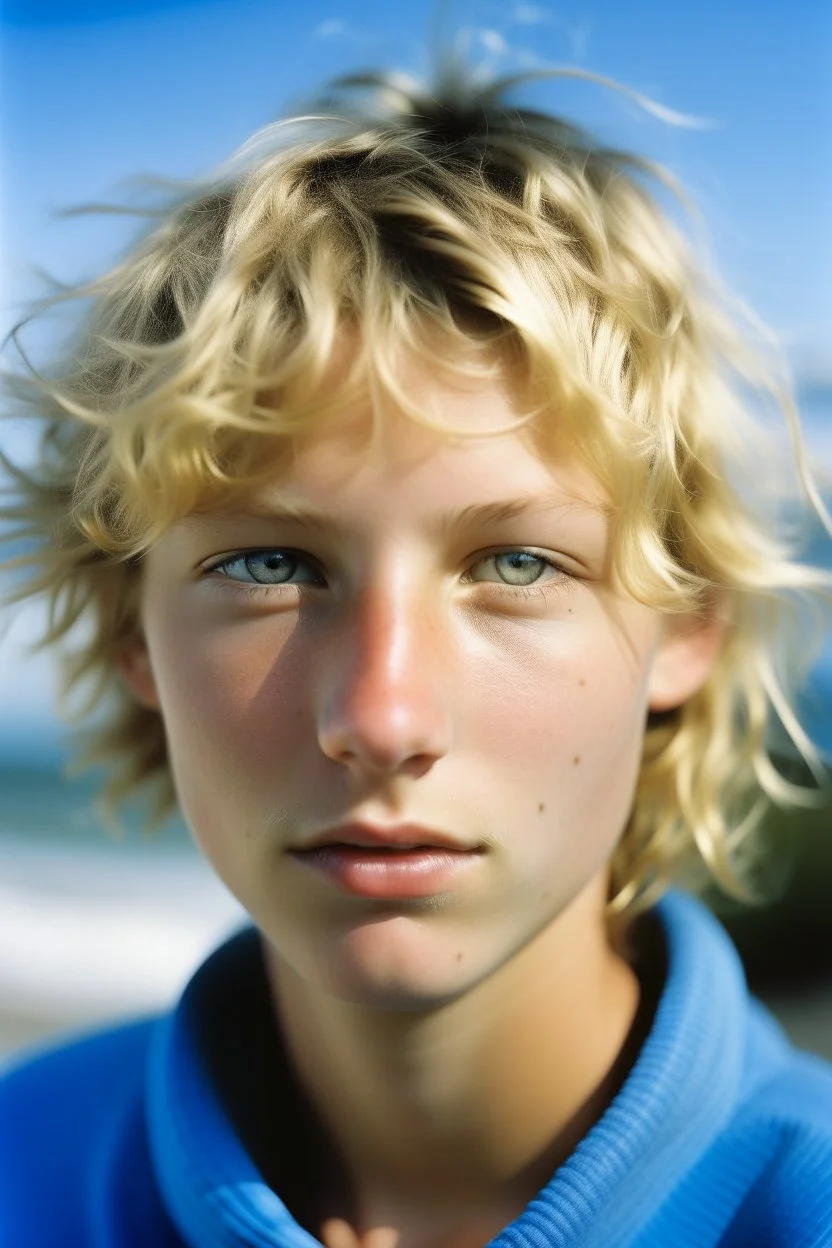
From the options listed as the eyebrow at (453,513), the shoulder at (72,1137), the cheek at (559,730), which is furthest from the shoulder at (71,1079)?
the eyebrow at (453,513)

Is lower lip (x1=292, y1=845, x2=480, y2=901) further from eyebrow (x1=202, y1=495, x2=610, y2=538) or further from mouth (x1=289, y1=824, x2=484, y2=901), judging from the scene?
eyebrow (x1=202, y1=495, x2=610, y2=538)

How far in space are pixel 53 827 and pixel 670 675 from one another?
605 cm

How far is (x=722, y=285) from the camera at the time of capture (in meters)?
1.50

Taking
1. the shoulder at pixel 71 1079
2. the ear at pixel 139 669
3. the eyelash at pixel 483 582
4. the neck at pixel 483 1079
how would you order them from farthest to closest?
1. the shoulder at pixel 71 1079
2. the ear at pixel 139 669
3. the neck at pixel 483 1079
4. the eyelash at pixel 483 582

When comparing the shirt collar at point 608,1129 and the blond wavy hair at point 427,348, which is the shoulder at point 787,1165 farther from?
the blond wavy hair at point 427,348

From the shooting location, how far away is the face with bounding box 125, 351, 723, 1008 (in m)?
1.16

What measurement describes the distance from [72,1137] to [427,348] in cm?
114

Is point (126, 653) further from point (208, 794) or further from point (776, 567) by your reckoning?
point (776, 567)

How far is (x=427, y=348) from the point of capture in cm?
119

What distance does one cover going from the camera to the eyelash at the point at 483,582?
1.22m

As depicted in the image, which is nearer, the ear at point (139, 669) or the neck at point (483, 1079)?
the neck at point (483, 1079)

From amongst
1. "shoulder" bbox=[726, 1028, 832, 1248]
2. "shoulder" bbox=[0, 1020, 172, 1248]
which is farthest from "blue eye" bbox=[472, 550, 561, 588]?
"shoulder" bbox=[0, 1020, 172, 1248]

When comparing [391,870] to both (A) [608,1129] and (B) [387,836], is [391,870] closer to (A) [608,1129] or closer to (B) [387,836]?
(B) [387,836]

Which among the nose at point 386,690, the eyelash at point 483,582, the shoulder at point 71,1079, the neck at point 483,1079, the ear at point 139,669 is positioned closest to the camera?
the nose at point 386,690
